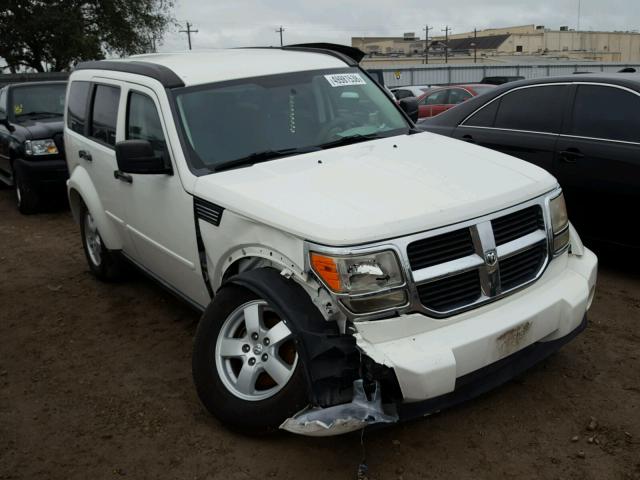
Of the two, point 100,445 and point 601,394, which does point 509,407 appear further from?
point 100,445

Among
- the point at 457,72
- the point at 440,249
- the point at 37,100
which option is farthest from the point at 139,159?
the point at 457,72

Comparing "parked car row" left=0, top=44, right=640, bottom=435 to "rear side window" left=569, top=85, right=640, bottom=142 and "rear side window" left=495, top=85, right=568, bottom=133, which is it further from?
"rear side window" left=495, top=85, right=568, bottom=133

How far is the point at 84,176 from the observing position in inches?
208

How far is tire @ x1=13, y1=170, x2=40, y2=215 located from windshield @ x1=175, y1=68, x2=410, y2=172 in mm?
5632

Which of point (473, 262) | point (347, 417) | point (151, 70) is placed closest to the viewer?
point (347, 417)

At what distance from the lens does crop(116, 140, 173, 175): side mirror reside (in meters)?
3.66

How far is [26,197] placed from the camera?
8.73m

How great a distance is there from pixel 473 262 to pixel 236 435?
145 cm

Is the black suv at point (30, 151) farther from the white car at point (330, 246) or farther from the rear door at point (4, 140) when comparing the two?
the white car at point (330, 246)

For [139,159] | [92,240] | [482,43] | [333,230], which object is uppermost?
[482,43]

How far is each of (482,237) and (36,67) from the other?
30710mm

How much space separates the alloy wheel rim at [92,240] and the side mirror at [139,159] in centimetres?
200

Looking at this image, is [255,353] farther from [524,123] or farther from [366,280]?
[524,123]

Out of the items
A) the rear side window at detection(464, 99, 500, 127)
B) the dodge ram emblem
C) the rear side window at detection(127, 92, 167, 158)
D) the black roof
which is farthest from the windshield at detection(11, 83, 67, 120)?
the black roof
